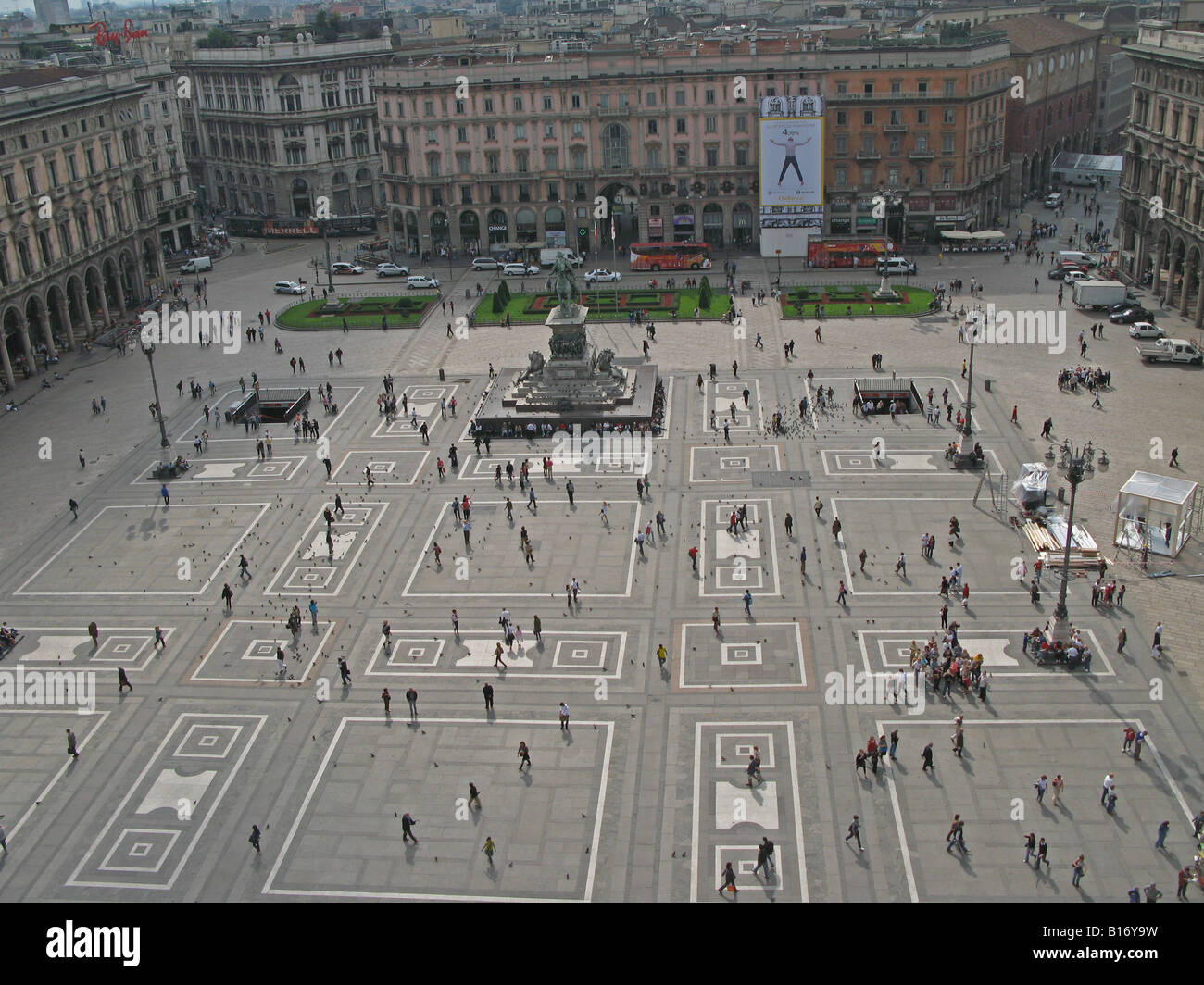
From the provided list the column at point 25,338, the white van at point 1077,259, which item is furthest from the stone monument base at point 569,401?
the white van at point 1077,259

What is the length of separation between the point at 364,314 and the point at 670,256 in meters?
25.5

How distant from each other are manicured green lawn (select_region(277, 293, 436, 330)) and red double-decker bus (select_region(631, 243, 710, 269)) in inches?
682

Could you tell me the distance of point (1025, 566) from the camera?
48.2m

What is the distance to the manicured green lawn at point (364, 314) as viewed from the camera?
88.1m

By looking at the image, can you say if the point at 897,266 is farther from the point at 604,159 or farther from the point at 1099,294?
the point at 604,159

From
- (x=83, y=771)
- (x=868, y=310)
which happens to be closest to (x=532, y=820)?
(x=83, y=771)

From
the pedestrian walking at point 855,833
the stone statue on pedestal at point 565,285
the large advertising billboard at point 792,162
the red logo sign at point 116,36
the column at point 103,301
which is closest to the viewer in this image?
the pedestrian walking at point 855,833

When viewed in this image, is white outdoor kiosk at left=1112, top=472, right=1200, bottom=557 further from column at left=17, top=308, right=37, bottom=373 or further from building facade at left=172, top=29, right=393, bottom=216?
building facade at left=172, top=29, right=393, bottom=216

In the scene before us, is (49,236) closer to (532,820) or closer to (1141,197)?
(532,820)

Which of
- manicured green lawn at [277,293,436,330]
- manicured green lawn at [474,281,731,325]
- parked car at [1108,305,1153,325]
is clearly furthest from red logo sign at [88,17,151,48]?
parked car at [1108,305,1153,325]

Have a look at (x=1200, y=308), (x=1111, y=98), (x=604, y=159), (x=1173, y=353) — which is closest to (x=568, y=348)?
(x=1173, y=353)

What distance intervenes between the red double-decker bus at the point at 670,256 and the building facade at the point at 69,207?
1561 inches

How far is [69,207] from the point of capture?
85562mm

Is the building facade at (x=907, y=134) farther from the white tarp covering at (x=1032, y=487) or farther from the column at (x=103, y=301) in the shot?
the column at (x=103, y=301)
